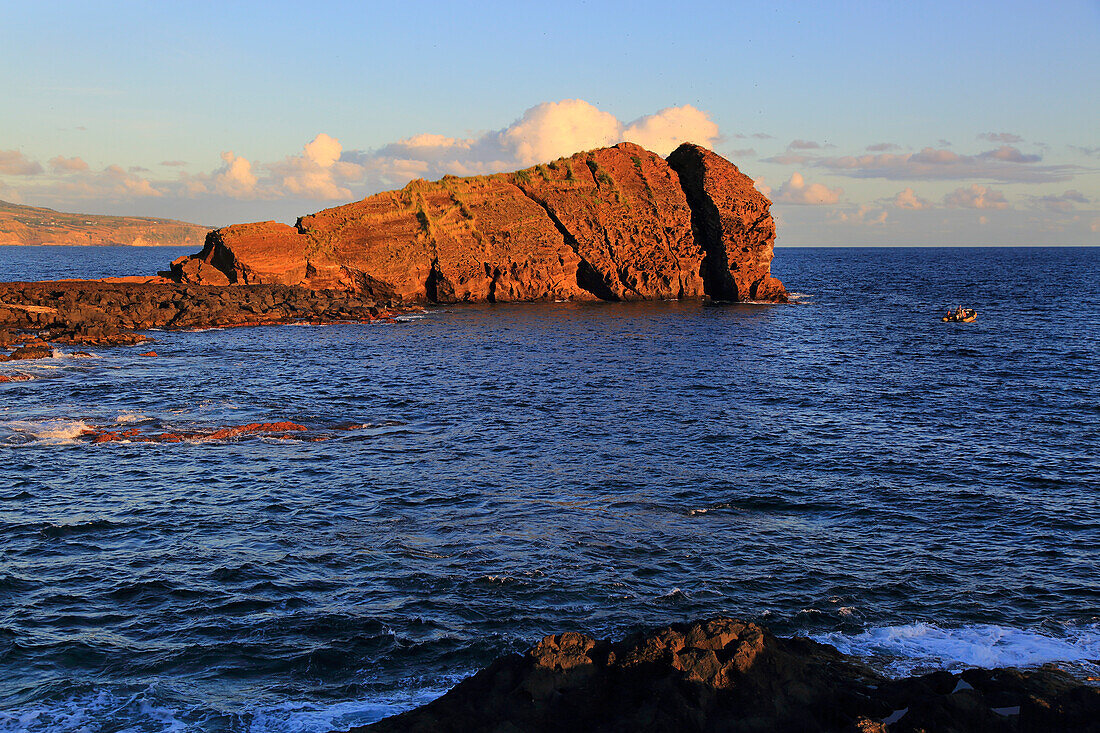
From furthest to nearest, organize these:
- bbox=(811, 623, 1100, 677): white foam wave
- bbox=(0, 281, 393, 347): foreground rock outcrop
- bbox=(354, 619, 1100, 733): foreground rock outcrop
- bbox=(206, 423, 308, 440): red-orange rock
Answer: bbox=(0, 281, 393, 347): foreground rock outcrop → bbox=(206, 423, 308, 440): red-orange rock → bbox=(811, 623, 1100, 677): white foam wave → bbox=(354, 619, 1100, 733): foreground rock outcrop

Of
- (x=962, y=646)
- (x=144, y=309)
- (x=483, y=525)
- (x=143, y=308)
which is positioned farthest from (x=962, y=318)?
(x=143, y=308)

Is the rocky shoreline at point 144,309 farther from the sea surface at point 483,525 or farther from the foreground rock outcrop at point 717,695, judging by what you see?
the foreground rock outcrop at point 717,695

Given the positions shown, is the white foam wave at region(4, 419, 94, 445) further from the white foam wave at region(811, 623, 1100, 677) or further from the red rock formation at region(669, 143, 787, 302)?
the red rock formation at region(669, 143, 787, 302)

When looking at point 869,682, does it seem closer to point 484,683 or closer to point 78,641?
point 484,683

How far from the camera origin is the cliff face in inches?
3059

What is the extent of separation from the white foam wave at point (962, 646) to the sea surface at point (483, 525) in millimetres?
80

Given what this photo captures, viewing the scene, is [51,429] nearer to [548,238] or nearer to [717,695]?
[717,695]

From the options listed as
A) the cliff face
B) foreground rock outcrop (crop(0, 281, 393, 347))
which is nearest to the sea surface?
foreground rock outcrop (crop(0, 281, 393, 347))

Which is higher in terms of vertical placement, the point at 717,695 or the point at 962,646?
the point at 717,695

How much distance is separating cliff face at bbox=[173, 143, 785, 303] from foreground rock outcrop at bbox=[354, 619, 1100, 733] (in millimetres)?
69234

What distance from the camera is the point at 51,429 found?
28.9 m

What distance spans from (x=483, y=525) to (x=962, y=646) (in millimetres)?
11017

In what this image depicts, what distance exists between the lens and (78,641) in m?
14.4

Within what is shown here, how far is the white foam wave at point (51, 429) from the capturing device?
1097 inches
